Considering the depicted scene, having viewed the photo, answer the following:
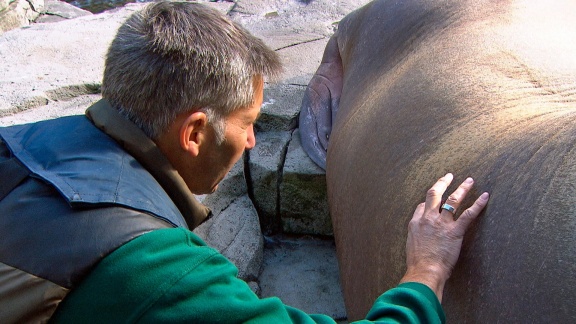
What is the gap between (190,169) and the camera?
4.80 ft

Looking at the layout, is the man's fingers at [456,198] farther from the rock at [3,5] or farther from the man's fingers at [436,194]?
the rock at [3,5]

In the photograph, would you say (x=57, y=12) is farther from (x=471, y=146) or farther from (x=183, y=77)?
(x=471, y=146)

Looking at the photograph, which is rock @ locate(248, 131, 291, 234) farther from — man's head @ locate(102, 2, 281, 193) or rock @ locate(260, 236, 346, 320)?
man's head @ locate(102, 2, 281, 193)

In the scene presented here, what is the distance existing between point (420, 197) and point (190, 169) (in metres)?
0.52

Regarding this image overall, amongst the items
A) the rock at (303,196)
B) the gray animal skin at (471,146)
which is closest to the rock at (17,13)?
the rock at (303,196)

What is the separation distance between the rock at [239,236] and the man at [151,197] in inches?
43.8

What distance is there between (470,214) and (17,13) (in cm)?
427

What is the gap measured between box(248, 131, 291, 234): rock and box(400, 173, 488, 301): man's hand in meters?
1.43

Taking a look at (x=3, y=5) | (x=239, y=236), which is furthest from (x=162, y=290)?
(x=3, y=5)

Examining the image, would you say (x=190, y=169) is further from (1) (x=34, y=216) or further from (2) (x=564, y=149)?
(2) (x=564, y=149)

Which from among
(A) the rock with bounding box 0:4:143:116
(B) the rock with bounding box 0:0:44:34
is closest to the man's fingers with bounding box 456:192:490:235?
(A) the rock with bounding box 0:4:143:116

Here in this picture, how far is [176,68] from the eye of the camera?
4.48ft

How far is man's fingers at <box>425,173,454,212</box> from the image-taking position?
142 centimetres

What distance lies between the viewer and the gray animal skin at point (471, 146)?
1171 millimetres
